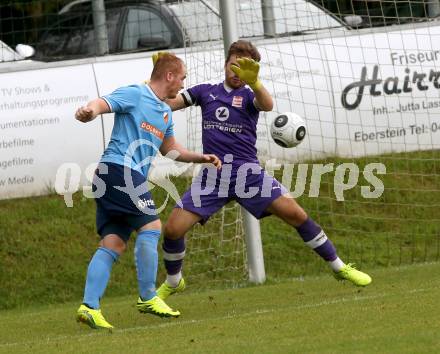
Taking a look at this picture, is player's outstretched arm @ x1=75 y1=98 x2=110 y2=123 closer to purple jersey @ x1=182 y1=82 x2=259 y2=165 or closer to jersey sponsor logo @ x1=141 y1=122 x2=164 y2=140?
jersey sponsor logo @ x1=141 y1=122 x2=164 y2=140

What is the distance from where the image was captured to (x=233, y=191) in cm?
969

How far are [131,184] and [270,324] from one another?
1.36 m

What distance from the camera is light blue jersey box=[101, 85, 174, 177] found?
27.6ft

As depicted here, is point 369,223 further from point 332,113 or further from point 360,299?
point 360,299

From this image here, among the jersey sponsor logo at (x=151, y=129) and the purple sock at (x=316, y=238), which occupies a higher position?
the jersey sponsor logo at (x=151, y=129)

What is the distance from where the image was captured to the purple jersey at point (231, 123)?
968 centimetres

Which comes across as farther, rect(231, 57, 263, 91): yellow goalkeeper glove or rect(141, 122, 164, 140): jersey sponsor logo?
rect(231, 57, 263, 91): yellow goalkeeper glove

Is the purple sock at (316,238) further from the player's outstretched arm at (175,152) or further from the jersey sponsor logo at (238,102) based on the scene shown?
the player's outstretched arm at (175,152)

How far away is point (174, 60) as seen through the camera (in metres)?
8.70

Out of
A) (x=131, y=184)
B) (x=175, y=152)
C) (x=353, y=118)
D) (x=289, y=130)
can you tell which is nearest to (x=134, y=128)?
(x=131, y=184)

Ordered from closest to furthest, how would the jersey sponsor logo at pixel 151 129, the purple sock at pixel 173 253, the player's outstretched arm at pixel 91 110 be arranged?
1. the player's outstretched arm at pixel 91 110
2. the jersey sponsor logo at pixel 151 129
3. the purple sock at pixel 173 253

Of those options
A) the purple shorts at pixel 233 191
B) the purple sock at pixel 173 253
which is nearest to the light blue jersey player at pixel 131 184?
the purple shorts at pixel 233 191

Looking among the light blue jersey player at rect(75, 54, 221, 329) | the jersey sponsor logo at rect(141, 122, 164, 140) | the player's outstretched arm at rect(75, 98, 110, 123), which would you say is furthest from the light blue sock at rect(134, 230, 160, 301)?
the player's outstretched arm at rect(75, 98, 110, 123)

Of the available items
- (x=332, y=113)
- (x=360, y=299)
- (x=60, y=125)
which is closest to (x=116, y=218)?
(x=360, y=299)
